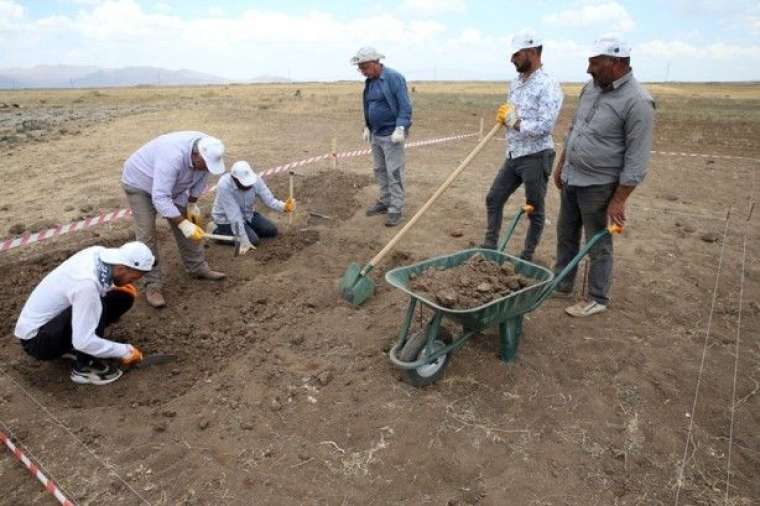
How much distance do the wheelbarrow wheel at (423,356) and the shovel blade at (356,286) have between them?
1.11 meters

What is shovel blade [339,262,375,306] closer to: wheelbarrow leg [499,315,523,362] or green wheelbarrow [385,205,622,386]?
green wheelbarrow [385,205,622,386]

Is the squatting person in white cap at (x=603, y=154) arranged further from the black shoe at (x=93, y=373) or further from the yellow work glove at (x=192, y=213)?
the black shoe at (x=93, y=373)

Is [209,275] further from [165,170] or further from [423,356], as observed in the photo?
[423,356]

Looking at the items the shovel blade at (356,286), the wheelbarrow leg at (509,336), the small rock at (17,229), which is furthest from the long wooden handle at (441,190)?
the small rock at (17,229)

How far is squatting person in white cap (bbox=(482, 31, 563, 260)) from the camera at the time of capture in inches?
173

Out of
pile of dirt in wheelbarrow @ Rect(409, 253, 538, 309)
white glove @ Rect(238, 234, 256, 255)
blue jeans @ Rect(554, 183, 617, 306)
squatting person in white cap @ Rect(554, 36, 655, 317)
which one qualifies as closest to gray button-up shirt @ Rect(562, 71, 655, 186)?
squatting person in white cap @ Rect(554, 36, 655, 317)

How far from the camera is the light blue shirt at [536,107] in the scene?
14.6 feet

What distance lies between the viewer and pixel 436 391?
3518 millimetres

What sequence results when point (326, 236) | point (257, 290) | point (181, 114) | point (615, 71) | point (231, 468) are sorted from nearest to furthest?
point (231, 468) → point (615, 71) → point (257, 290) → point (326, 236) → point (181, 114)

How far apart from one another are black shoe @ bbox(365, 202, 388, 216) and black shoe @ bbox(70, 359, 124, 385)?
158 inches

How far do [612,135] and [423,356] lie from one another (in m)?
2.14

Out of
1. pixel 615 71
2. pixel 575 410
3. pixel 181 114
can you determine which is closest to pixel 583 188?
pixel 615 71

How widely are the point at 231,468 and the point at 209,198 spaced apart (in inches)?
220

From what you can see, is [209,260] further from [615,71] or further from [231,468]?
[615,71]
